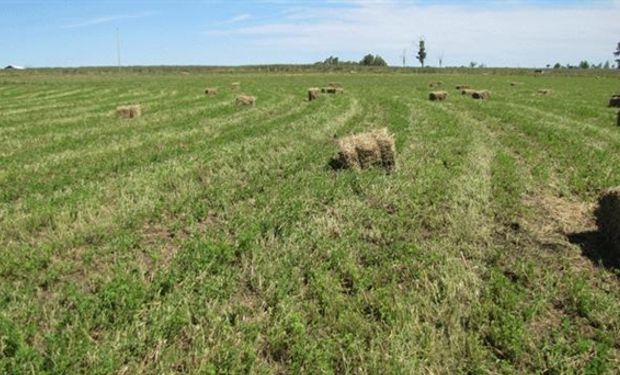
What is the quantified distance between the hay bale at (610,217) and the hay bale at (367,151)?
541 cm

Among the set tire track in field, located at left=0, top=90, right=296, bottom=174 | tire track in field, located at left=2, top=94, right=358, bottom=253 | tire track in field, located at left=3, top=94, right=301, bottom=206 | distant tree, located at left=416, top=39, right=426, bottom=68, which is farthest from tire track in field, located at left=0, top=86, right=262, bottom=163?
distant tree, located at left=416, top=39, right=426, bottom=68

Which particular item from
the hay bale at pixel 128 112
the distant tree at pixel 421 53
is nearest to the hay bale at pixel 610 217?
the hay bale at pixel 128 112

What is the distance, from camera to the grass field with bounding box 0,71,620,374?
575cm

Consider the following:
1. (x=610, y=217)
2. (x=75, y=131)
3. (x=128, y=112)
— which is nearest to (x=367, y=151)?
(x=610, y=217)

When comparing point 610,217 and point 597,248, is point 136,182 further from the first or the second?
point 610,217

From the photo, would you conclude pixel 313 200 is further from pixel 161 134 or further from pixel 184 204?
pixel 161 134

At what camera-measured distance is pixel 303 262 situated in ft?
26.2

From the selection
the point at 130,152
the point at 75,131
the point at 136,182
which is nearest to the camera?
the point at 136,182

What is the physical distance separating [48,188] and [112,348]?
7659 millimetres

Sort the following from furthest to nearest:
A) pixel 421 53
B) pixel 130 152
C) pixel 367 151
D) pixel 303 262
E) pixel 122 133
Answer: pixel 421 53 → pixel 122 133 → pixel 130 152 → pixel 367 151 → pixel 303 262

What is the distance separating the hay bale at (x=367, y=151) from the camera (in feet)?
44.0

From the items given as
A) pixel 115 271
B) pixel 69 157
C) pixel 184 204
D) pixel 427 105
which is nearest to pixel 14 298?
pixel 115 271

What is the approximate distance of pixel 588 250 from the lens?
8.61 metres

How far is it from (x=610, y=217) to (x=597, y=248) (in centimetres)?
53
